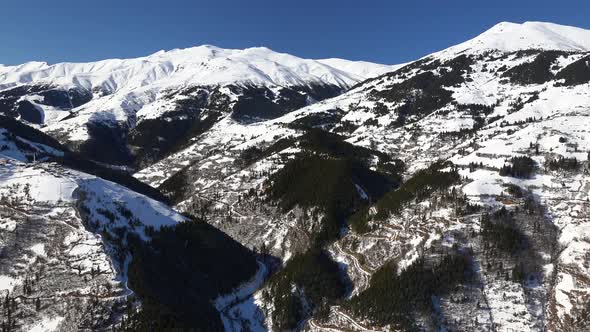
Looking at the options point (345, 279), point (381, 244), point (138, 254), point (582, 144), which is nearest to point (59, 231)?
point (138, 254)

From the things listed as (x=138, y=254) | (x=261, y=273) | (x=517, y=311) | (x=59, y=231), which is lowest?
(x=517, y=311)

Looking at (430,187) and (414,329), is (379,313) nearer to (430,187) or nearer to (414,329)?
(414,329)

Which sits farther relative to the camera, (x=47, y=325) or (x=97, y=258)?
(x=97, y=258)

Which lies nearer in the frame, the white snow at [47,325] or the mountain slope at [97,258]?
the white snow at [47,325]

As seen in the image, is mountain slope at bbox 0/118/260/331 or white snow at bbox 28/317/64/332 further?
mountain slope at bbox 0/118/260/331

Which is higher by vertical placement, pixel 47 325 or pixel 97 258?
pixel 97 258

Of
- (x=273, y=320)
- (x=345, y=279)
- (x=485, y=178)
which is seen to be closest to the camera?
(x=273, y=320)

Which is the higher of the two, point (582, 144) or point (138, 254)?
point (582, 144)

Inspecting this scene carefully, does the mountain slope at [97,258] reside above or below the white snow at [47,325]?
above

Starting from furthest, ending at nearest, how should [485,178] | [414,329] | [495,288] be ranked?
1. [485,178]
2. [495,288]
3. [414,329]

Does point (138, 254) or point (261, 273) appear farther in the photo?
point (261, 273)

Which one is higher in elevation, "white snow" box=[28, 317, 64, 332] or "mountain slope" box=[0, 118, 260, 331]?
"mountain slope" box=[0, 118, 260, 331]
